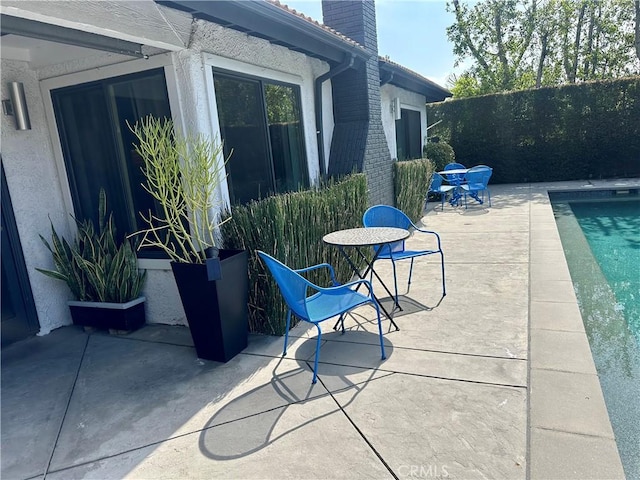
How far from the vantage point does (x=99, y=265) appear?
4.11m

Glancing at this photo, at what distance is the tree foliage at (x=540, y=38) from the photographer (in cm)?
1817

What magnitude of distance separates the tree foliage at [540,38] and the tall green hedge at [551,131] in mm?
6496

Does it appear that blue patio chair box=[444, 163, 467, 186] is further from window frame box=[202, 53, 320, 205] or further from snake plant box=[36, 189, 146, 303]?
snake plant box=[36, 189, 146, 303]

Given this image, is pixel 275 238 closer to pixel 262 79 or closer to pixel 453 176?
pixel 262 79

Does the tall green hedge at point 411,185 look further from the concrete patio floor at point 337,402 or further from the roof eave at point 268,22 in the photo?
the concrete patio floor at point 337,402

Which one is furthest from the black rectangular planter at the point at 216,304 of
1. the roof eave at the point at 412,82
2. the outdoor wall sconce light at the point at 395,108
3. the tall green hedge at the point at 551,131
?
the tall green hedge at the point at 551,131

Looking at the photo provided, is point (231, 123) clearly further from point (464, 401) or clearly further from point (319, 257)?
point (464, 401)

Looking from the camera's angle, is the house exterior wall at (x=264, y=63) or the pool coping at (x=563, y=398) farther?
the house exterior wall at (x=264, y=63)

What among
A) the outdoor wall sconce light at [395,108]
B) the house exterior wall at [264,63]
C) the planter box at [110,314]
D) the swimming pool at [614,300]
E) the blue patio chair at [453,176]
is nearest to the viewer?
the swimming pool at [614,300]

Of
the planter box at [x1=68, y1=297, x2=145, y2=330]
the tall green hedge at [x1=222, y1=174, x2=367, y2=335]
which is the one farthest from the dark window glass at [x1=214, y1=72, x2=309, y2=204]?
the planter box at [x1=68, y1=297, x2=145, y2=330]

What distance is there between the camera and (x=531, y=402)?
8.26 ft

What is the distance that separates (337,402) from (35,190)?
12.5 feet

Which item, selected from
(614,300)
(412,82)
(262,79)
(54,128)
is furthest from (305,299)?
(412,82)

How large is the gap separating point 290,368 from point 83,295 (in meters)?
2.52
